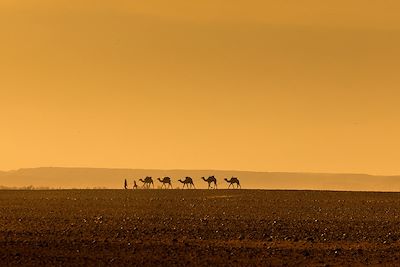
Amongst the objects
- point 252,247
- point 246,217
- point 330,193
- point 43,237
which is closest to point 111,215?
point 246,217

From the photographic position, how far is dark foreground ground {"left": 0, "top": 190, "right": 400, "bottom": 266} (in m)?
33.4

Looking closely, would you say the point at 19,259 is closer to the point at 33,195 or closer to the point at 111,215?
the point at 111,215

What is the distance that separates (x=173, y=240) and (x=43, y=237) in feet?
15.5

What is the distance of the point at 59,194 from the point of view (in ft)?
220

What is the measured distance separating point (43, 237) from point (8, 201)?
21.0 m

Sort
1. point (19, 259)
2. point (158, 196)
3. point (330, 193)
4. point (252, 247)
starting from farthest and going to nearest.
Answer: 1. point (330, 193)
2. point (158, 196)
3. point (252, 247)
4. point (19, 259)

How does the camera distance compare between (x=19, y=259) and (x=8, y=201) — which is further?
(x=8, y=201)

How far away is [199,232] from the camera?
39.2 m

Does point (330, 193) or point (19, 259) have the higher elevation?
point (330, 193)

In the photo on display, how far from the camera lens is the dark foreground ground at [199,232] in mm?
33438

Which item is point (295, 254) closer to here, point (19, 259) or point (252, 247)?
point (252, 247)

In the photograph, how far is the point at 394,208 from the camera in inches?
2109

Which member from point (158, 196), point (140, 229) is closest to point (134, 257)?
point (140, 229)

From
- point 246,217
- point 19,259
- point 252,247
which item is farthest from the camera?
point 246,217
